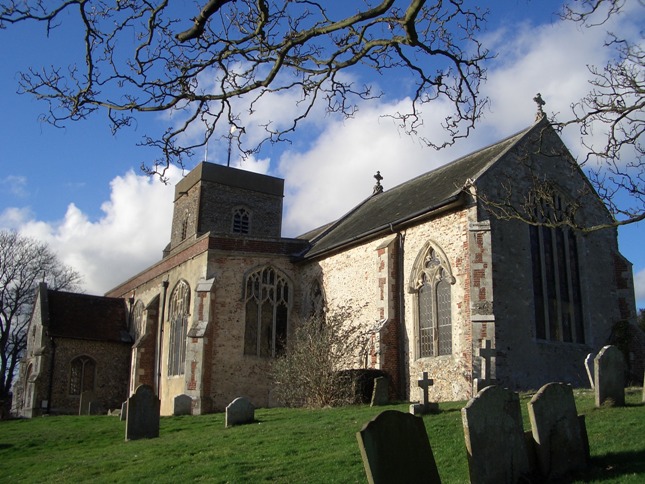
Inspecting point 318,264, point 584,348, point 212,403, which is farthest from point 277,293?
point 584,348

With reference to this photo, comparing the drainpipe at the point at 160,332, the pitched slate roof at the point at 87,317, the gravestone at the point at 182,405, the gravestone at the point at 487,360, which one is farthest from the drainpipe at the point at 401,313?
the pitched slate roof at the point at 87,317

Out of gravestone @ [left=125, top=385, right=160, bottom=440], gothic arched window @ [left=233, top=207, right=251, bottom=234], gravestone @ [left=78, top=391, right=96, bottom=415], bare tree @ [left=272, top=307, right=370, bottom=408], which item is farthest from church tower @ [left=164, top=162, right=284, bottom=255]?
gravestone @ [left=125, top=385, right=160, bottom=440]

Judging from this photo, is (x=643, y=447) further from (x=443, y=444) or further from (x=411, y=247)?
(x=411, y=247)

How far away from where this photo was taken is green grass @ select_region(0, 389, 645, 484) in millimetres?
8867

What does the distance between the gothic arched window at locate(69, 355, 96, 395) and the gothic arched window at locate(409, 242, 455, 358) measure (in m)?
16.3

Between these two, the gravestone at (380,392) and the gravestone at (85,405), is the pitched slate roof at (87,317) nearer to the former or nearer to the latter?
the gravestone at (85,405)

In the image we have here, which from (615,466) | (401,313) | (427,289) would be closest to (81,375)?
(401,313)

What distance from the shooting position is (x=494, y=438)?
7.49 m

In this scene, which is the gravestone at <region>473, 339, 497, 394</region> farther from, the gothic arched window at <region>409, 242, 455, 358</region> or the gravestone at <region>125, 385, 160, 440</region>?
the gravestone at <region>125, 385, 160, 440</region>

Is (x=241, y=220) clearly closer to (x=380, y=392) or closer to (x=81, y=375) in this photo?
(x=81, y=375)

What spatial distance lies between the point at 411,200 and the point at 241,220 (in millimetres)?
14893

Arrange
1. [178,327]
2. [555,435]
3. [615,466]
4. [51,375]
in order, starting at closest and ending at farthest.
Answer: [615,466], [555,435], [178,327], [51,375]

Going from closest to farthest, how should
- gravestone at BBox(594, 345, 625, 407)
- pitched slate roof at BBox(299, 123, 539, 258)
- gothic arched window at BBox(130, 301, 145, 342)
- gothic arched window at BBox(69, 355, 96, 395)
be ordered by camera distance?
gravestone at BBox(594, 345, 625, 407) → pitched slate roof at BBox(299, 123, 539, 258) → gothic arched window at BBox(69, 355, 96, 395) → gothic arched window at BBox(130, 301, 145, 342)

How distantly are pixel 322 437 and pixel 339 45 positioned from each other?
703 cm
